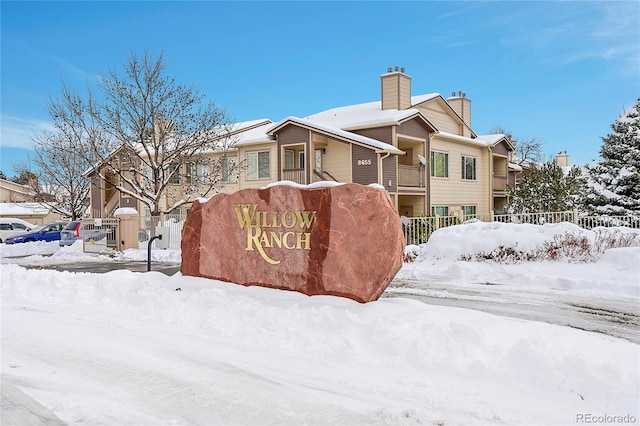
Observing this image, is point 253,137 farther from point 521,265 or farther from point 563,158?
point 563,158

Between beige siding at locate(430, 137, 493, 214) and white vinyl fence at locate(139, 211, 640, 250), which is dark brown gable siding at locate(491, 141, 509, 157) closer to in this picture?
beige siding at locate(430, 137, 493, 214)

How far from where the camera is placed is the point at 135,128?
22.6 metres

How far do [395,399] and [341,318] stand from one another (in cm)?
229

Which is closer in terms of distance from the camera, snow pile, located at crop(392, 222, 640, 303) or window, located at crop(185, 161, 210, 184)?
snow pile, located at crop(392, 222, 640, 303)

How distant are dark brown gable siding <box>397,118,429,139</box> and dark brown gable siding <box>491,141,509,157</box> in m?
8.26

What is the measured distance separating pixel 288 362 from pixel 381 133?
20.0 metres

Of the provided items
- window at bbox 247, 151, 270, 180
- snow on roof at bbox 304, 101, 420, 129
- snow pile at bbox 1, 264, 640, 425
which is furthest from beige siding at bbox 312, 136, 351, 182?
snow pile at bbox 1, 264, 640, 425

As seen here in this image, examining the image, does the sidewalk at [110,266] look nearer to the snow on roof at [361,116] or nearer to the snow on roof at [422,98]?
the snow on roof at [361,116]

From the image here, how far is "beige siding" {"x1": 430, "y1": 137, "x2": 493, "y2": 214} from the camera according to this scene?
27344 mm

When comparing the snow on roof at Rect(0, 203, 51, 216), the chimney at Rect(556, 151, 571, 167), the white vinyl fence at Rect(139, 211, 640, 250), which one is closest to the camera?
the white vinyl fence at Rect(139, 211, 640, 250)

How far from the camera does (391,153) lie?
75.8 ft

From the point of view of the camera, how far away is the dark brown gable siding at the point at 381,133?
23.9 metres

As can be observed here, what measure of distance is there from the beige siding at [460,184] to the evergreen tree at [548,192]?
5544mm

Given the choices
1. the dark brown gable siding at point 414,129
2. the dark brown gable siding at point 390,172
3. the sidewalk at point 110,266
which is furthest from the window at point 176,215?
the dark brown gable siding at point 414,129
